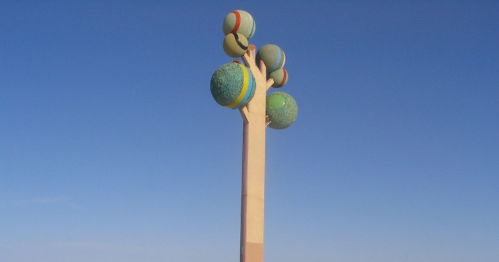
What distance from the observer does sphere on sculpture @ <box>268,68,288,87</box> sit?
20.8m

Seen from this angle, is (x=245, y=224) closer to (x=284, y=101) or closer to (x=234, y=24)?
(x=284, y=101)

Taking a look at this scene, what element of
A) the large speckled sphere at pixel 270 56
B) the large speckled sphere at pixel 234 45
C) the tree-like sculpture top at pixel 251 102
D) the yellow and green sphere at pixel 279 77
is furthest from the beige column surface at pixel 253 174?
the yellow and green sphere at pixel 279 77

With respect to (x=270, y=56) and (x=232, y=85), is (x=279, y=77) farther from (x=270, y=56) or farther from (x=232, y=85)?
(x=232, y=85)

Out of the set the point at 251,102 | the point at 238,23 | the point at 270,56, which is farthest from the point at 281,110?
the point at 238,23

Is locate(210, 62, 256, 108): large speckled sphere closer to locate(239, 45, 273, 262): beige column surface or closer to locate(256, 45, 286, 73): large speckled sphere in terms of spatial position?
locate(239, 45, 273, 262): beige column surface

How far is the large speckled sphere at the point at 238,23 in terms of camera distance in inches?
752

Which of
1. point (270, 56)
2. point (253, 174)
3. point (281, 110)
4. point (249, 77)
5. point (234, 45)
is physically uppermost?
point (270, 56)

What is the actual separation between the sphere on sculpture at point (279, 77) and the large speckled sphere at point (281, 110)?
1.99ft

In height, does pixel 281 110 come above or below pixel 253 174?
above

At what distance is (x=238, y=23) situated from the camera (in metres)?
19.1

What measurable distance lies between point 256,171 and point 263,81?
3.24 m

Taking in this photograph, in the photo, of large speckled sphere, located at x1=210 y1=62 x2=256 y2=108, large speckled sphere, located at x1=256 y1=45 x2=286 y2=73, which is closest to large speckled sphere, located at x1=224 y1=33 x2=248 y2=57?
large speckled sphere, located at x1=210 y1=62 x2=256 y2=108

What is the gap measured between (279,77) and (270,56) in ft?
3.46

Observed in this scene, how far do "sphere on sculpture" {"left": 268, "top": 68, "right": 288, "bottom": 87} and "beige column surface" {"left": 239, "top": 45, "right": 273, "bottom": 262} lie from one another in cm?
117
